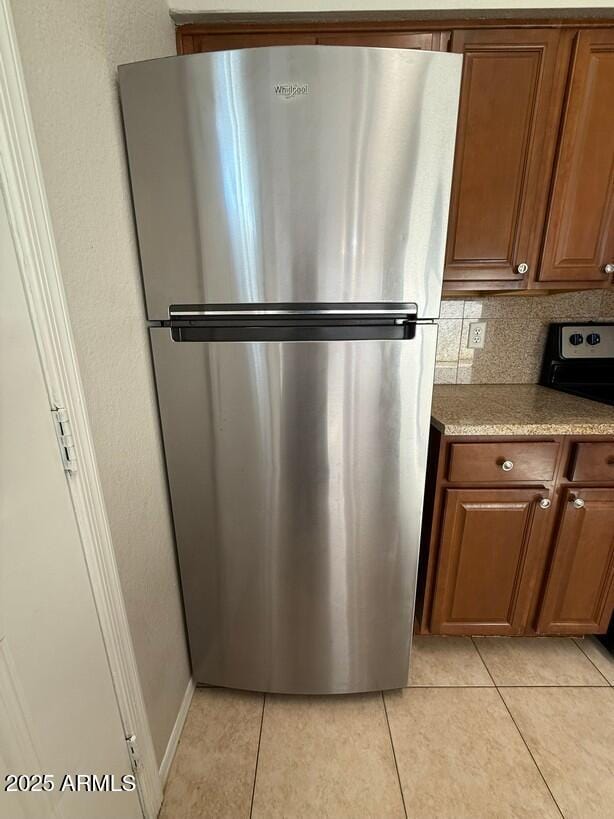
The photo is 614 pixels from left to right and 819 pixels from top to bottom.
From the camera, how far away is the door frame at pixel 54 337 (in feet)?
1.89

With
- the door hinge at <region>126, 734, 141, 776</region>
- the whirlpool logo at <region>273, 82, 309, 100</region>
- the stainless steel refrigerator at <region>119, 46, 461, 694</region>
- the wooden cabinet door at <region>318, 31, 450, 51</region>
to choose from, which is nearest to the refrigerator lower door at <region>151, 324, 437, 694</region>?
the stainless steel refrigerator at <region>119, 46, 461, 694</region>

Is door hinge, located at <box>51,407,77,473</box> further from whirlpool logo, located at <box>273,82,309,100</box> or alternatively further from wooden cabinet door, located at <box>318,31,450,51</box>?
wooden cabinet door, located at <box>318,31,450,51</box>

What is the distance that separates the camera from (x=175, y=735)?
1200 mm

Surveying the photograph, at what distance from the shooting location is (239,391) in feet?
3.31

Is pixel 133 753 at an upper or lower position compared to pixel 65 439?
lower

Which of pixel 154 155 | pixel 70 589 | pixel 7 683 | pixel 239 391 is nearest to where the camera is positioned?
pixel 7 683

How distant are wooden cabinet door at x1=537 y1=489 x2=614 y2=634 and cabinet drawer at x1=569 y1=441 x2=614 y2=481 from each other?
0.17 ft

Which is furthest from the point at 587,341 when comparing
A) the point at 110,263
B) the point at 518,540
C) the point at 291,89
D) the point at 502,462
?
the point at 110,263

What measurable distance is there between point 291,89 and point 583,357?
4.95 feet

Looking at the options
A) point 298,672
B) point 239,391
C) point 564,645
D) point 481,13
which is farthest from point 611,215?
point 298,672

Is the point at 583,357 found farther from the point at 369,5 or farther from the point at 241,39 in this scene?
the point at 241,39

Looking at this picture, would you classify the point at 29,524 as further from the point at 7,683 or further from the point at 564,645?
the point at 564,645

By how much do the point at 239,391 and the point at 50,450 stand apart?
45 cm

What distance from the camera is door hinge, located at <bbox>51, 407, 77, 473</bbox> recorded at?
69 centimetres
